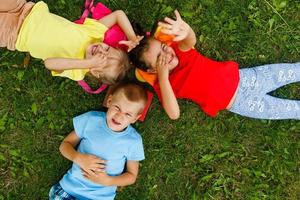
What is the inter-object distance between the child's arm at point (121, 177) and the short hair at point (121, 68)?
2.79 ft

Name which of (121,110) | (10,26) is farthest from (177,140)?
(10,26)

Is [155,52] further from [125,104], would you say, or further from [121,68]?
[125,104]

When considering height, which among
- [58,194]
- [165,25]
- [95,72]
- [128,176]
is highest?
[165,25]

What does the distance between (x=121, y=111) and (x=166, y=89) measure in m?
0.46

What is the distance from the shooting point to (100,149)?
187 inches

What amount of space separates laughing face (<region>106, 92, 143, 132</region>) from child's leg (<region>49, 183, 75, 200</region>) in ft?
2.77

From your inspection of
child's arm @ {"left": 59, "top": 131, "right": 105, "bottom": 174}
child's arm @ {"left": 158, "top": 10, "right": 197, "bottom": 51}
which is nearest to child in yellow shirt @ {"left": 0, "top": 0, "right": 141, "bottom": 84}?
child's arm @ {"left": 158, "top": 10, "right": 197, "bottom": 51}

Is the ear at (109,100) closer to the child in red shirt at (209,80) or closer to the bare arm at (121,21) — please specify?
the child in red shirt at (209,80)

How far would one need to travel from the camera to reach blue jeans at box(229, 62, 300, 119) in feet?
15.9

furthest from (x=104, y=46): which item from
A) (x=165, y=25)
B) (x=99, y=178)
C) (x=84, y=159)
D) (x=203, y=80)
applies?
(x=99, y=178)

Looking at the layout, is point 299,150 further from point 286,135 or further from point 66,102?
point 66,102

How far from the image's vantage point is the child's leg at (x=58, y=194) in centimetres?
480

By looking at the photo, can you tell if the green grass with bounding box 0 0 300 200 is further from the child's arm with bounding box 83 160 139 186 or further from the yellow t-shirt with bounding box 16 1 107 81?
the yellow t-shirt with bounding box 16 1 107 81

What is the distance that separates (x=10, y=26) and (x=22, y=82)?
727 mm
